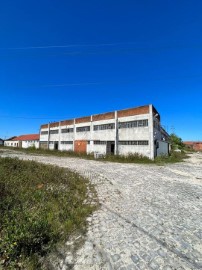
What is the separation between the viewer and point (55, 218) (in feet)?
13.5

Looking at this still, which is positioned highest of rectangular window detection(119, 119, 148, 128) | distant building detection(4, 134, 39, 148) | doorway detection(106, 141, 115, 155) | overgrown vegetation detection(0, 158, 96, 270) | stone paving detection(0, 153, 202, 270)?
rectangular window detection(119, 119, 148, 128)

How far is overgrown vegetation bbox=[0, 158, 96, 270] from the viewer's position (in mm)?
2789

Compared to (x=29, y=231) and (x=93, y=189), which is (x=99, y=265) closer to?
(x=29, y=231)

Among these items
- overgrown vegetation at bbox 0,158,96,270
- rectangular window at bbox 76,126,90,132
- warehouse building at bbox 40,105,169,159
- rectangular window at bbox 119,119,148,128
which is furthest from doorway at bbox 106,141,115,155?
overgrown vegetation at bbox 0,158,96,270

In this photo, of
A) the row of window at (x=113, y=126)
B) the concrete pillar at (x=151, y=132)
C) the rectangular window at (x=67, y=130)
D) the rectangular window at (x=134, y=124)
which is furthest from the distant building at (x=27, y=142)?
the concrete pillar at (x=151, y=132)

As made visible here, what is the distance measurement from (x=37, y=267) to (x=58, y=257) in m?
0.35

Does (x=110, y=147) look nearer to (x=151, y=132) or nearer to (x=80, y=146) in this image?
(x=80, y=146)

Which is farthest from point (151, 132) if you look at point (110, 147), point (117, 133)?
point (110, 147)

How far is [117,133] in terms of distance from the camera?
929 inches

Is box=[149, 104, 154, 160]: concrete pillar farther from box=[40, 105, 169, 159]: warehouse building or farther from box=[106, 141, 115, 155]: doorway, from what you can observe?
box=[106, 141, 115, 155]: doorway

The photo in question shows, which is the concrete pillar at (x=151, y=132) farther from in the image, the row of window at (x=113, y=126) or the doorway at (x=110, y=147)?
the doorway at (x=110, y=147)

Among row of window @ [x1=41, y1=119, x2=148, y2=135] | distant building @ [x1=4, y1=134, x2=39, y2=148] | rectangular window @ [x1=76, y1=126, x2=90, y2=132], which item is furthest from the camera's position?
distant building @ [x1=4, y1=134, x2=39, y2=148]

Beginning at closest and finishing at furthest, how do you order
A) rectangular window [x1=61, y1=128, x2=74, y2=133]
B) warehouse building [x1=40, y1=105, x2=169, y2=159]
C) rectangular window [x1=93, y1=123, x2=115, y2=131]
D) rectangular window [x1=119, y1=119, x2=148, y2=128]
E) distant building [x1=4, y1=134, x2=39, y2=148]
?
warehouse building [x1=40, y1=105, x2=169, y2=159]
rectangular window [x1=119, y1=119, x2=148, y2=128]
rectangular window [x1=93, y1=123, x2=115, y2=131]
rectangular window [x1=61, y1=128, x2=74, y2=133]
distant building [x1=4, y1=134, x2=39, y2=148]

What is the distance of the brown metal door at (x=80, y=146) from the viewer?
28422 mm
